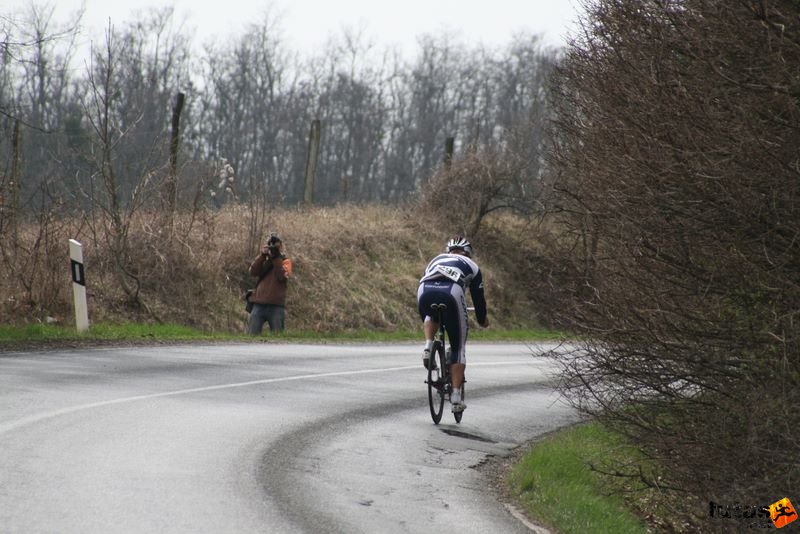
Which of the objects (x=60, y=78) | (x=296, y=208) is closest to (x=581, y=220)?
(x=296, y=208)

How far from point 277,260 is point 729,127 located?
1384 cm

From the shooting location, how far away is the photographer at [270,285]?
2012 cm

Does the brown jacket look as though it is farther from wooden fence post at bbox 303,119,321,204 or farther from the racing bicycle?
wooden fence post at bbox 303,119,321,204

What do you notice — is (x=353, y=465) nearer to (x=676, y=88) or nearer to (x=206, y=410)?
(x=206, y=410)

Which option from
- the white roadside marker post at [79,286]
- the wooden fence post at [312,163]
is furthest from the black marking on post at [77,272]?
the wooden fence post at [312,163]

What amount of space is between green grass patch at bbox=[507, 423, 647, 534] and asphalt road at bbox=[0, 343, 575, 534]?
357 mm

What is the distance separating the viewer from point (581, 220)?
1084cm

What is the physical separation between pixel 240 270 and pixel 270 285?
20.7ft

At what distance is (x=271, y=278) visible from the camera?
66.8 feet
